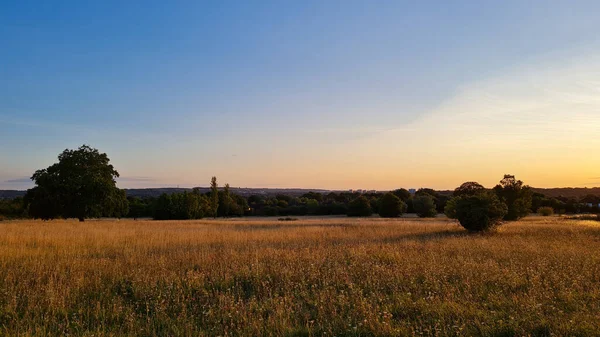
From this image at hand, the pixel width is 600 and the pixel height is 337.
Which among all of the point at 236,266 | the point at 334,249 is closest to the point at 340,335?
the point at 236,266

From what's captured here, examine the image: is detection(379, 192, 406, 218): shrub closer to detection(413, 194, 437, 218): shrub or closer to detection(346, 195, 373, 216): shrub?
detection(413, 194, 437, 218): shrub

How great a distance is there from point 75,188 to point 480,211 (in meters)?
33.1

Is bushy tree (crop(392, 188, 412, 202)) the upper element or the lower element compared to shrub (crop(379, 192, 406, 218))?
upper

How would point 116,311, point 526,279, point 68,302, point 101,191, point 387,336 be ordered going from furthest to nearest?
point 101,191
point 526,279
point 68,302
point 116,311
point 387,336

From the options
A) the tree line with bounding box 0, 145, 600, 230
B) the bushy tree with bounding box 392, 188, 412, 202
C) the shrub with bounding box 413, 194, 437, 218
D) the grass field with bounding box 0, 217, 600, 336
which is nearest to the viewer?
the grass field with bounding box 0, 217, 600, 336

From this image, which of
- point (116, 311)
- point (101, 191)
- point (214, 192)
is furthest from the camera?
point (214, 192)

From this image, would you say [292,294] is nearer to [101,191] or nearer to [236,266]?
[236,266]

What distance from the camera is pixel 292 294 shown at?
803cm

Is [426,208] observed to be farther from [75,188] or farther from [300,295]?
[300,295]

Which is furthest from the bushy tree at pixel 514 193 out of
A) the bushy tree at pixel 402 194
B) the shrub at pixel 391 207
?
the bushy tree at pixel 402 194

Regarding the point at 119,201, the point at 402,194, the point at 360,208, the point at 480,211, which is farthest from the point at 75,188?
the point at 402,194

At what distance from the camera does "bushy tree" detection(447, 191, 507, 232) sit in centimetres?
2198

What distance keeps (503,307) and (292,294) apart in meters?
4.04

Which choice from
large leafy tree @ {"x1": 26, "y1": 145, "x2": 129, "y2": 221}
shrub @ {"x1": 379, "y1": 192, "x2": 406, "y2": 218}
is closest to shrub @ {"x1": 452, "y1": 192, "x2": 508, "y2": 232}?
large leafy tree @ {"x1": 26, "y1": 145, "x2": 129, "y2": 221}
